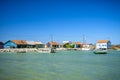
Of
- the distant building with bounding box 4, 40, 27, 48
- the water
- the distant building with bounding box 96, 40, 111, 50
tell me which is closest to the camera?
the water

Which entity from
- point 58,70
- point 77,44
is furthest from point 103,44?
point 58,70

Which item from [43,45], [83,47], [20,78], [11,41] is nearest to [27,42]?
[11,41]

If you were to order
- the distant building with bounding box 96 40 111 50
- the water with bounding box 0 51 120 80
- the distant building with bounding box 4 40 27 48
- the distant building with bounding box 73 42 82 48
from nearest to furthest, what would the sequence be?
the water with bounding box 0 51 120 80, the distant building with bounding box 4 40 27 48, the distant building with bounding box 96 40 111 50, the distant building with bounding box 73 42 82 48

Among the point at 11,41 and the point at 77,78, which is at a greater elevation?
the point at 11,41

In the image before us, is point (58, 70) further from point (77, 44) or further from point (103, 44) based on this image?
point (77, 44)

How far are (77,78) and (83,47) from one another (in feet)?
323

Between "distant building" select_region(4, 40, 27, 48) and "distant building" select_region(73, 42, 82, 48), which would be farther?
"distant building" select_region(73, 42, 82, 48)

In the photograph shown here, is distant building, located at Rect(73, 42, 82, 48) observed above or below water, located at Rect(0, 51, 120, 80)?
above

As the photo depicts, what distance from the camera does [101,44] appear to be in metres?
112

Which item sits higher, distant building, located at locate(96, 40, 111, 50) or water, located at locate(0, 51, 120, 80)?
distant building, located at locate(96, 40, 111, 50)

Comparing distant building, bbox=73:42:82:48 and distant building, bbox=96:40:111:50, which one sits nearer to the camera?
distant building, bbox=96:40:111:50

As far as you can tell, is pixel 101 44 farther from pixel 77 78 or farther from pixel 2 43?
pixel 77 78

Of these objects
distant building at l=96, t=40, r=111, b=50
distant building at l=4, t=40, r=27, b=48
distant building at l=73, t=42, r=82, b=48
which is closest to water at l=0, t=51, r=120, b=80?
distant building at l=4, t=40, r=27, b=48

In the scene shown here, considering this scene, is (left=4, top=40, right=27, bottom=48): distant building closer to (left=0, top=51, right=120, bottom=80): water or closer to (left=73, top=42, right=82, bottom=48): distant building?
(left=73, top=42, right=82, bottom=48): distant building
